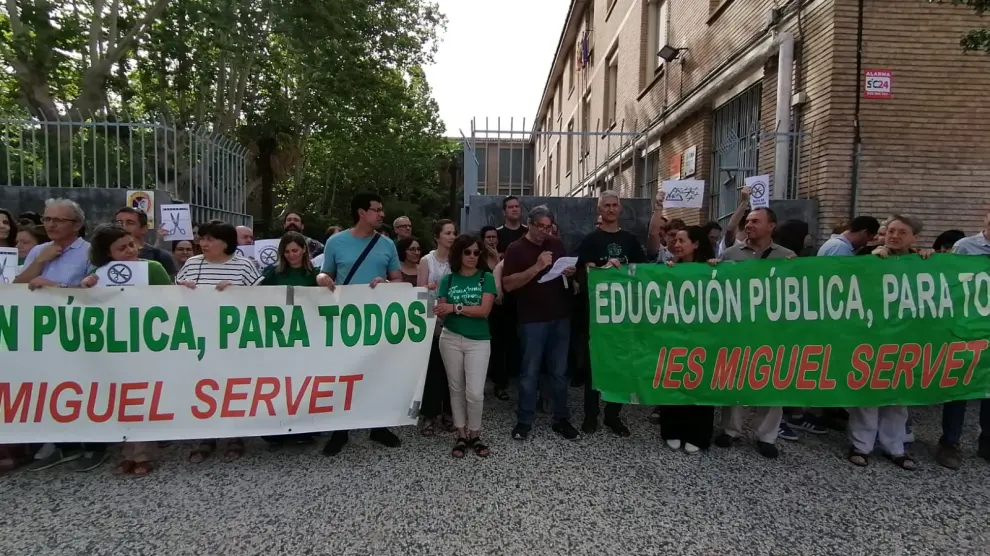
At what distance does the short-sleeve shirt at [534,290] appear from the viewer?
484cm

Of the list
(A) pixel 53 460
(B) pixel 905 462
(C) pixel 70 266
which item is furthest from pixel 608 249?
(A) pixel 53 460

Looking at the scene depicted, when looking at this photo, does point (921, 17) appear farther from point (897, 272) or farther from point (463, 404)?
point (463, 404)

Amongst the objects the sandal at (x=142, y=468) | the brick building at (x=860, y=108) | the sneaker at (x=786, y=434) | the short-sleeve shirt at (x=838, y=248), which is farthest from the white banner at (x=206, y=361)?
the brick building at (x=860, y=108)

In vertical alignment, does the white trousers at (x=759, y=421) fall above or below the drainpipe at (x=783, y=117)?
below

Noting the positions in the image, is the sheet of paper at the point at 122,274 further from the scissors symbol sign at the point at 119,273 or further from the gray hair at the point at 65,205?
the gray hair at the point at 65,205

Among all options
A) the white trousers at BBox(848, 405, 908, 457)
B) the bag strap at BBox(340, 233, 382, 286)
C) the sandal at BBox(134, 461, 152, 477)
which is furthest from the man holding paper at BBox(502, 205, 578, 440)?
the sandal at BBox(134, 461, 152, 477)

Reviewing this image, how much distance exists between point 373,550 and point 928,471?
12.8 feet

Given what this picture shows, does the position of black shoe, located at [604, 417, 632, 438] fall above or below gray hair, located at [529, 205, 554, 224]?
below

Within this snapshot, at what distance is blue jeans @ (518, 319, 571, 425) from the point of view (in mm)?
4852

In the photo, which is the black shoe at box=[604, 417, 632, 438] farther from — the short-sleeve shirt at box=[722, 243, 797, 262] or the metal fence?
the metal fence

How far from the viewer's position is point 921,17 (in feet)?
24.7

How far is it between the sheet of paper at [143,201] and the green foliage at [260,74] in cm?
122

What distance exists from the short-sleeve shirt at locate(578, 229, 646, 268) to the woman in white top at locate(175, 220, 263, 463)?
267 centimetres

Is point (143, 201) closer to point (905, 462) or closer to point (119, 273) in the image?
point (119, 273)
